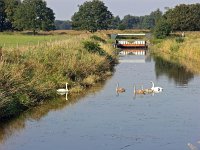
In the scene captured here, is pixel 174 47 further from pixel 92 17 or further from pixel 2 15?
pixel 92 17

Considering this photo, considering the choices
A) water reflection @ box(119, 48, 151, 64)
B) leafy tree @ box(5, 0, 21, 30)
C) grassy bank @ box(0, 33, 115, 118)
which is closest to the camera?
grassy bank @ box(0, 33, 115, 118)

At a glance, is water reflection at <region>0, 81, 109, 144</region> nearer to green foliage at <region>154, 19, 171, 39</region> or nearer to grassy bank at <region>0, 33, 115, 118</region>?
grassy bank at <region>0, 33, 115, 118</region>

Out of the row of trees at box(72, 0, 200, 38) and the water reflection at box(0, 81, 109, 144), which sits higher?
the row of trees at box(72, 0, 200, 38)

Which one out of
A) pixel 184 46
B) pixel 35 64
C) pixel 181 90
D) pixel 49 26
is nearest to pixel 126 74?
pixel 181 90

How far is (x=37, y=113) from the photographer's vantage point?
75.8ft

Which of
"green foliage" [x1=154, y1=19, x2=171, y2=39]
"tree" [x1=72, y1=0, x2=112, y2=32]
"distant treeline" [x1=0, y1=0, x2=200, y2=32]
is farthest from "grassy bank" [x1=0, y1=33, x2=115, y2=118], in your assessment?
"tree" [x1=72, y1=0, x2=112, y2=32]

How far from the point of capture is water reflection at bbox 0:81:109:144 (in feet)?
64.9

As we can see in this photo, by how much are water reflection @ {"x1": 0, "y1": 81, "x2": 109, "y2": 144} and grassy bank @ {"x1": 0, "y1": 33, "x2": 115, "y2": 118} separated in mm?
403

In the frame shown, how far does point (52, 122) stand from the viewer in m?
21.6

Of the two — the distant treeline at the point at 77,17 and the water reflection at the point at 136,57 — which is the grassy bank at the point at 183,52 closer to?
the water reflection at the point at 136,57

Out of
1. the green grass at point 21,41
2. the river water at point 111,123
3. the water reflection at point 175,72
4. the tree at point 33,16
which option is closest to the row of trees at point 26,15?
the tree at point 33,16

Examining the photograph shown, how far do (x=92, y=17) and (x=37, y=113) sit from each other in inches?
3978

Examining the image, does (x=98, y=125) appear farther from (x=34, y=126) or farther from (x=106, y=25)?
(x=106, y=25)

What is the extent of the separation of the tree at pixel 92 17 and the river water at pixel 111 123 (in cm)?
8579
